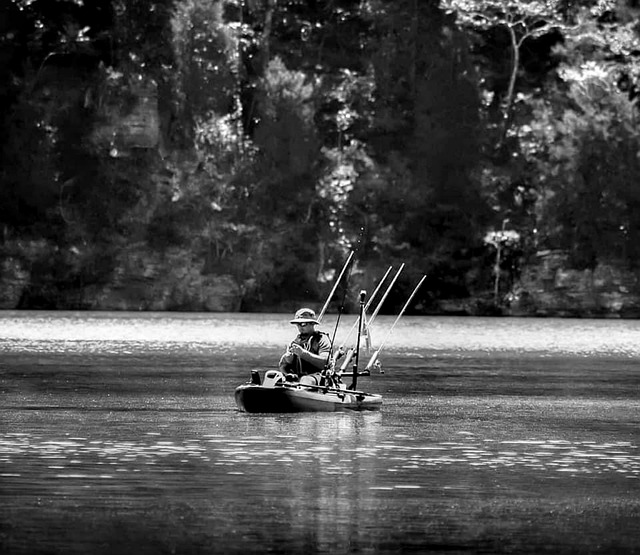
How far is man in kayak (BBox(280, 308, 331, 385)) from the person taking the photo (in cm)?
3133

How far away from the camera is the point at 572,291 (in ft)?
307

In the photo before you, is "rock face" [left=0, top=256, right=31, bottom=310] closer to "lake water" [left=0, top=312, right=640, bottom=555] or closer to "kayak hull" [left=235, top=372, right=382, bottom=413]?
"lake water" [left=0, top=312, right=640, bottom=555]

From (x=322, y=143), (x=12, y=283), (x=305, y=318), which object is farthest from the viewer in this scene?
(x=322, y=143)

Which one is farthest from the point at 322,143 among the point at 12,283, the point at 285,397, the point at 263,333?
the point at 285,397

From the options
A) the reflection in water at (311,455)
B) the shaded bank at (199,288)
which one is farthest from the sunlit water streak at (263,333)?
the reflection in water at (311,455)

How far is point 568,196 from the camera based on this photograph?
95500 millimetres

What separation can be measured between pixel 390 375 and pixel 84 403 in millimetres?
12623

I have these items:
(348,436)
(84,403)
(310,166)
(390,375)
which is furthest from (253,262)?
(348,436)

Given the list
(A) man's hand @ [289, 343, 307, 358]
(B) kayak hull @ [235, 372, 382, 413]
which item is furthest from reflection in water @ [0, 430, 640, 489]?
(A) man's hand @ [289, 343, 307, 358]

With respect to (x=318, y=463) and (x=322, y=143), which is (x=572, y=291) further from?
(x=318, y=463)

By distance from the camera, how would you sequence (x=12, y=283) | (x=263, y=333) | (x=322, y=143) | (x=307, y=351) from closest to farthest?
(x=307, y=351), (x=263, y=333), (x=12, y=283), (x=322, y=143)

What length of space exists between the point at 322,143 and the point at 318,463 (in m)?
75.0

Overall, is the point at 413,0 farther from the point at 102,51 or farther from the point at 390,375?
the point at 390,375

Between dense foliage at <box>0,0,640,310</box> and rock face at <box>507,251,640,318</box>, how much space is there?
0.70 metres
